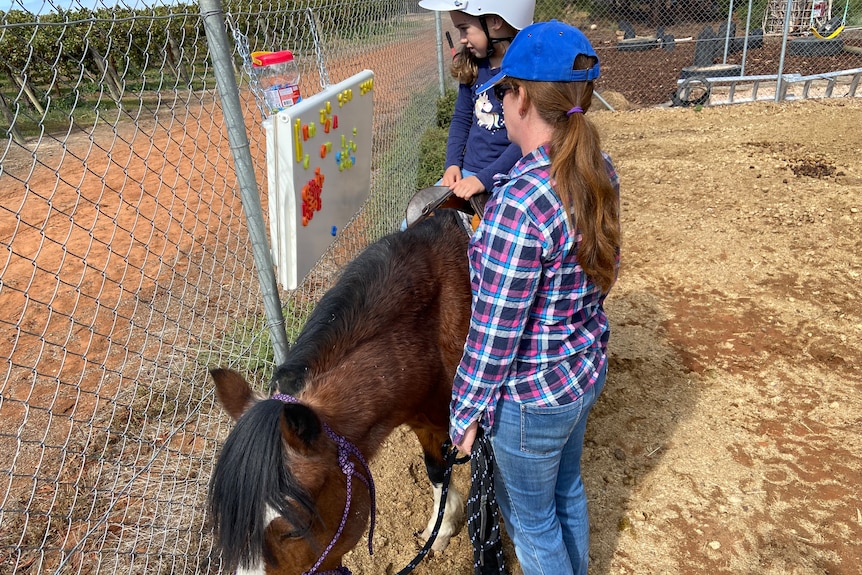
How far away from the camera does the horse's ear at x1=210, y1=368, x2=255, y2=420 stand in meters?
1.79

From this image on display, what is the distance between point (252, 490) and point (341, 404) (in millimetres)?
420

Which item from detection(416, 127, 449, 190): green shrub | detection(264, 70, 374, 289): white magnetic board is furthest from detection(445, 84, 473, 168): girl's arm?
detection(416, 127, 449, 190): green shrub

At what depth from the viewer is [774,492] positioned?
2.99 metres

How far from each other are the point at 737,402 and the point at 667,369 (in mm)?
499

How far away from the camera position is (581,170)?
5.08 ft

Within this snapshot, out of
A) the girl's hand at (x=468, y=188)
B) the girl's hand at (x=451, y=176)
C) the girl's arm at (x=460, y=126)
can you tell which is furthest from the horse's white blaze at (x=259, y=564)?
the girl's arm at (x=460, y=126)

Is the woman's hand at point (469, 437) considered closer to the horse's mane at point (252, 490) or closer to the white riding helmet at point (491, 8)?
the horse's mane at point (252, 490)

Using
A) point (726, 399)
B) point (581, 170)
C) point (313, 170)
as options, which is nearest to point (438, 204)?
point (313, 170)

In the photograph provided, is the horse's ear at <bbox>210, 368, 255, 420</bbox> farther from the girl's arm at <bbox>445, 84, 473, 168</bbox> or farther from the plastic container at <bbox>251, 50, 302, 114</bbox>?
the girl's arm at <bbox>445, 84, 473, 168</bbox>

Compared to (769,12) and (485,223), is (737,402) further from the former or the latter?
(769,12)

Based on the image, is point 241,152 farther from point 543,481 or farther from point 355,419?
point 543,481

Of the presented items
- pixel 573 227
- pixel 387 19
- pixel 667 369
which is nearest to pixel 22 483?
pixel 573 227

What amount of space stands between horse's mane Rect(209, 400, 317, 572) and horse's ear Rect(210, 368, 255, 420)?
0.23 meters

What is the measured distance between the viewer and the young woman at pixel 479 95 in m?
2.67
